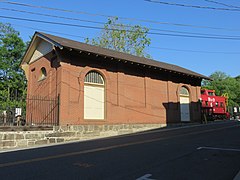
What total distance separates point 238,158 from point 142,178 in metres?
4.24

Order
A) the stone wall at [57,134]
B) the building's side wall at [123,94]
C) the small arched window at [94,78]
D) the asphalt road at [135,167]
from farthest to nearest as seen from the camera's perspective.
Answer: the small arched window at [94,78], the building's side wall at [123,94], the stone wall at [57,134], the asphalt road at [135,167]

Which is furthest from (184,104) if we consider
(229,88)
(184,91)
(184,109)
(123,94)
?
(229,88)

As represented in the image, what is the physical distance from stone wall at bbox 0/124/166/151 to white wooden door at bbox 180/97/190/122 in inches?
293

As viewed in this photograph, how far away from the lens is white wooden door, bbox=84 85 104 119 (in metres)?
19.4

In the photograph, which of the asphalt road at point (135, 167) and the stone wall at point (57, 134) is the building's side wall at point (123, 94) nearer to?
the stone wall at point (57, 134)

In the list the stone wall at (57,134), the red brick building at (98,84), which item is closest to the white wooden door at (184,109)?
the red brick building at (98,84)

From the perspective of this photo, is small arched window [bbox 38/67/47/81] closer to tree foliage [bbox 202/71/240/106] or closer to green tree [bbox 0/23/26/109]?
green tree [bbox 0/23/26/109]

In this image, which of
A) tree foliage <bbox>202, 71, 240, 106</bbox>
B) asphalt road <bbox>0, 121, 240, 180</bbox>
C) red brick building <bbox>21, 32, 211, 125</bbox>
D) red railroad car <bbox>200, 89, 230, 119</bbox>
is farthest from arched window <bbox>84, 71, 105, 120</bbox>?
tree foliage <bbox>202, 71, 240, 106</bbox>


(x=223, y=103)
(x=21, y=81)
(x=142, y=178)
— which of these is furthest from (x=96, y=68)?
(x=223, y=103)

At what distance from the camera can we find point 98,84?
67.1 ft

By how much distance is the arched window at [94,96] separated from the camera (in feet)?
63.9

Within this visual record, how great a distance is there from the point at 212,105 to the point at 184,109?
9.38 metres

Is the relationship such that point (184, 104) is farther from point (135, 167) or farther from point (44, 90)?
point (135, 167)

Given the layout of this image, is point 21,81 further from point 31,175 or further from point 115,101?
point 31,175
